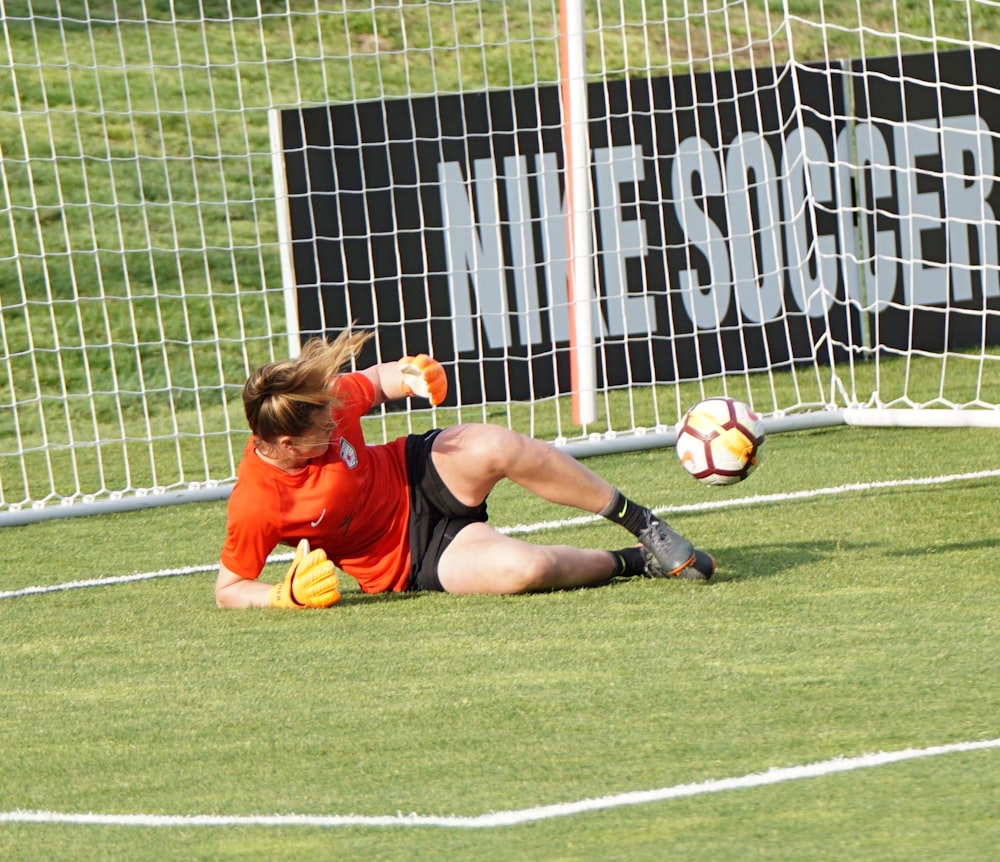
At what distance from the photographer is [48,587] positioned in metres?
6.87

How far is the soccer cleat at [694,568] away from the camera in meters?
6.02

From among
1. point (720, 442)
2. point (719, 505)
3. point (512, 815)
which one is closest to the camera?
point (512, 815)

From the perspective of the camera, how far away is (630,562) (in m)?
6.14

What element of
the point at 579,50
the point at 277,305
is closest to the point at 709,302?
the point at 579,50

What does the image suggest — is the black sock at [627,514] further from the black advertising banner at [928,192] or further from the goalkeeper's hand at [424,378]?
the black advertising banner at [928,192]

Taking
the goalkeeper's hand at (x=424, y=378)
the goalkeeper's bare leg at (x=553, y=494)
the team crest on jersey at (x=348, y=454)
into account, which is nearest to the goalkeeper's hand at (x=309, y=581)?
the team crest on jersey at (x=348, y=454)

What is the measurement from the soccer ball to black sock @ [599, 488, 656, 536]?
0.29 m

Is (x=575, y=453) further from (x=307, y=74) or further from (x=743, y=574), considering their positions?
(x=307, y=74)

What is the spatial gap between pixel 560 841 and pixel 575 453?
212 inches

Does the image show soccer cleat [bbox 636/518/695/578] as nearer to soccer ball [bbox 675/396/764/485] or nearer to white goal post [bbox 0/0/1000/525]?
soccer ball [bbox 675/396/764/485]

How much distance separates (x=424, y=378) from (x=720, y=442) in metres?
1.10

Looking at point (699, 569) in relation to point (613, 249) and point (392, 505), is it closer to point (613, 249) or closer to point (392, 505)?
point (392, 505)

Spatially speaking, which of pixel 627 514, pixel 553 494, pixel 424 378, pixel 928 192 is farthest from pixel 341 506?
pixel 928 192

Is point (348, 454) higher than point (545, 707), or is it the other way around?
point (348, 454)
